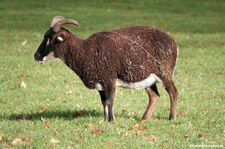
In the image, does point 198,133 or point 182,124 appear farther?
point 182,124

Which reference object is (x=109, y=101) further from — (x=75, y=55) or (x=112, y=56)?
(x=75, y=55)

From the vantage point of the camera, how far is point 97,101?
44.0 ft

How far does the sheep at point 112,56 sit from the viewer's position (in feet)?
34.9

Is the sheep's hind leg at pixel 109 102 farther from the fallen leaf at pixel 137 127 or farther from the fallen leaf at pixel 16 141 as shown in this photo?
the fallen leaf at pixel 16 141

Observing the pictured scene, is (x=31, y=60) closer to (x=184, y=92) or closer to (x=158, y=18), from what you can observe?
(x=184, y=92)

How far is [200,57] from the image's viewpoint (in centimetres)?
2052

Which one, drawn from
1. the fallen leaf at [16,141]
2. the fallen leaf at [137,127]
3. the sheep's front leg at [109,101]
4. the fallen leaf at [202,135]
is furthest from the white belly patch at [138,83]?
the fallen leaf at [16,141]

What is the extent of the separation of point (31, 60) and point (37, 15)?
12.2 meters

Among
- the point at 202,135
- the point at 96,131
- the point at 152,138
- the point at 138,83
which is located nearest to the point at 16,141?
the point at 96,131

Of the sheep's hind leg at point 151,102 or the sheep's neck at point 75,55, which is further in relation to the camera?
the sheep's hind leg at point 151,102

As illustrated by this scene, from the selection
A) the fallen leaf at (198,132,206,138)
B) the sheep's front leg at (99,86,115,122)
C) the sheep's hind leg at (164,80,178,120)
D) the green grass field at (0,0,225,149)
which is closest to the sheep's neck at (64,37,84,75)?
the sheep's front leg at (99,86,115,122)

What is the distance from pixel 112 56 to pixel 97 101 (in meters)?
2.93

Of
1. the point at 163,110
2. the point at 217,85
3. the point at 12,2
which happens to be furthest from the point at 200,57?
the point at 12,2

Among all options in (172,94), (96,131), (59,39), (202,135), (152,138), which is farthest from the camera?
(172,94)
